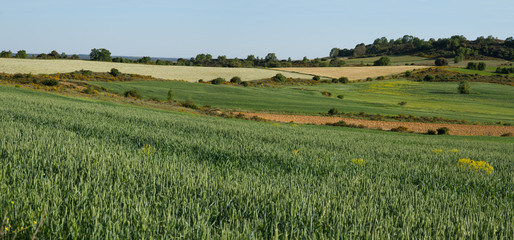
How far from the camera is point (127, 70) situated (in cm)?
7756

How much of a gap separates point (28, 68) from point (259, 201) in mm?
70404

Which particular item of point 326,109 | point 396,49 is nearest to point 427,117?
point 326,109

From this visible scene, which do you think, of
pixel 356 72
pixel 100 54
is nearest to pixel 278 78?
pixel 356 72

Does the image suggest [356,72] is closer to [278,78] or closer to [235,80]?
[278,78]

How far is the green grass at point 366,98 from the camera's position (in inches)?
1903

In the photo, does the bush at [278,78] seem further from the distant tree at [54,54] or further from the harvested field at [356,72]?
the distant tree at [54,54]

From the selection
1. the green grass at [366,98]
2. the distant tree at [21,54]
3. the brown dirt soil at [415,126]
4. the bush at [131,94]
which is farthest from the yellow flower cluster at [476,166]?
the distant tree at [21,54]

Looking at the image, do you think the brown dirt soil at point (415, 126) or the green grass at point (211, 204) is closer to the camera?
the green grass at point (211, 204)

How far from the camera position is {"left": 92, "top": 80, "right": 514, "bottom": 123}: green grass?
48.3 m

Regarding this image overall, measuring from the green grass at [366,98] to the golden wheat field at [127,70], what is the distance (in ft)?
53.8

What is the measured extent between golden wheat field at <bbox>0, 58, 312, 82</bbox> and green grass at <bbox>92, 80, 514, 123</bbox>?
1640 centimetres

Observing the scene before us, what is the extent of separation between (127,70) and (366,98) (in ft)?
158

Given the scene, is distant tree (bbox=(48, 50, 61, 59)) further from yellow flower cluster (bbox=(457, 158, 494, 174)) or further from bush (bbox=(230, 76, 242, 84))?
yellow flower cluster (bbox=(457, 158, 494, 174))

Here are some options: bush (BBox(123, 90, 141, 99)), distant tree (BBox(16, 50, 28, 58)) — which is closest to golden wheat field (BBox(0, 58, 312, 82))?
distant tree (BBox(16, 50, 28, 58))
